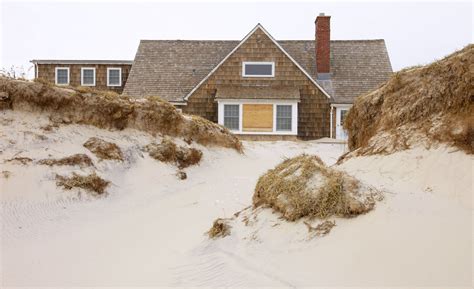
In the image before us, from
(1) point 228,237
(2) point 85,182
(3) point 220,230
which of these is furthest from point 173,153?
(1) point 228,237

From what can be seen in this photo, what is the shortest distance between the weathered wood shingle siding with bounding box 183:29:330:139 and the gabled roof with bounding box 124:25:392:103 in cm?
55

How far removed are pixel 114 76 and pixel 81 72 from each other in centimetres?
194

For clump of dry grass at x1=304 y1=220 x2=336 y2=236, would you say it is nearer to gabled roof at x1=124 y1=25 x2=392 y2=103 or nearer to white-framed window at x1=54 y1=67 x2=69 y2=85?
gabled roof at x1=124 y1=25 x2=392 y2=103

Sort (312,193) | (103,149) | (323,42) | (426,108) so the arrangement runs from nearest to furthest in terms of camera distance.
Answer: (312,193) < (426,108) < (103,149) < (323,42)

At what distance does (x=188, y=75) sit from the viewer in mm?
25453

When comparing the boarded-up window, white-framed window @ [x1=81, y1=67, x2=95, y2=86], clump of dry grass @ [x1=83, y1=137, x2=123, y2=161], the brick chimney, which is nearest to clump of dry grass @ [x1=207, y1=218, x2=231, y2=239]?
clump of dry grass @ [x1=83, y1=137, x2=123, y2=161]

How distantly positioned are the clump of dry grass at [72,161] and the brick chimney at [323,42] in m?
17.1

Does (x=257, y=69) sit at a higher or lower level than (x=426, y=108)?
higher

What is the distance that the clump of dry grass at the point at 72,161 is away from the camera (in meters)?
10.1

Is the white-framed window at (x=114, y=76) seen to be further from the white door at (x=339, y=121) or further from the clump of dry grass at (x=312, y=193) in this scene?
the clump of dry grass at (x=312, y=193)

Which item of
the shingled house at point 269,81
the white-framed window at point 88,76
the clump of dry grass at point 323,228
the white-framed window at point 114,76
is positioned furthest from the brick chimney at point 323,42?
the clump of dry grass at point 323,228

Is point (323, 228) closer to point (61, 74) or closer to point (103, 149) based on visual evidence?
point (103, 149)

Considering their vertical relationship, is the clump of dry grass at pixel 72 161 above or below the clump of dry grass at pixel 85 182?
above

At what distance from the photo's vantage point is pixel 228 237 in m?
6.31
